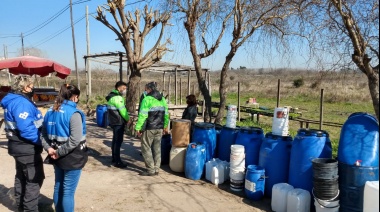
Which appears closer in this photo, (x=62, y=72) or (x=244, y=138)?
(x=244, y=138)

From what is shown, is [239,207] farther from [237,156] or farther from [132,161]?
[132,161]

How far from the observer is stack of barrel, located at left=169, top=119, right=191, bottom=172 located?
620cm

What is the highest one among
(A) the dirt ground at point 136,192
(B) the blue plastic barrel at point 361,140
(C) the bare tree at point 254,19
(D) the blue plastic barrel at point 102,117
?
(C) the bare tree at point 254,19

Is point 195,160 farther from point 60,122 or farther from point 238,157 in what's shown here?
point 60,122

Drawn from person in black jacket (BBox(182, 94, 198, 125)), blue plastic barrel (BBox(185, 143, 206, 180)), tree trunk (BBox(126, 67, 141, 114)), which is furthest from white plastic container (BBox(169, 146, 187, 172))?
tree trunk (BBox(126, 67, 141, 114))

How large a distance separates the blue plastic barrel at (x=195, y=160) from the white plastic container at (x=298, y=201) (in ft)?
5.92

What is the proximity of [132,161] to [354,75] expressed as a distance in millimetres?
4730

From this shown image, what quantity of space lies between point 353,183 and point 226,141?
7.92 feet

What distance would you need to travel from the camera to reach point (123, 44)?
10.8 metres

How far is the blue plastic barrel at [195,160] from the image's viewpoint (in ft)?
19.1

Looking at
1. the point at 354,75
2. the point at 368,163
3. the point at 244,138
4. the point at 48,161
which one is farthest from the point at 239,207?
the point at 48,161

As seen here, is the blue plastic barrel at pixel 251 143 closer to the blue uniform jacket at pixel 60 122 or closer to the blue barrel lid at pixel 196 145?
the blue barrel lid at pixel 196 145

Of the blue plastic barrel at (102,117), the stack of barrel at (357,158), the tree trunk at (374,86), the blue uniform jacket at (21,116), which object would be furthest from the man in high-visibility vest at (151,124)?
the blue plastic barrel at (102,117)

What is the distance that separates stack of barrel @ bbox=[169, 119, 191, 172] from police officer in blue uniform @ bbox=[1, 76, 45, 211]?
2.62 meters
